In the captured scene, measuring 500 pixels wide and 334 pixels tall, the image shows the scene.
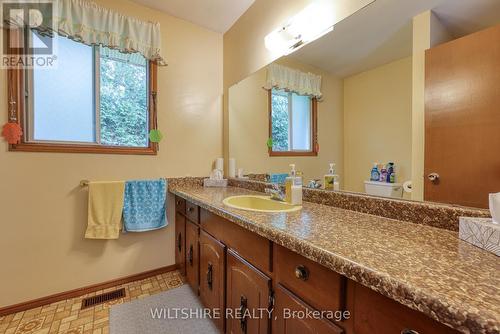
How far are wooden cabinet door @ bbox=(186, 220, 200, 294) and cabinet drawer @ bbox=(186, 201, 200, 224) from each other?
4 centimetres

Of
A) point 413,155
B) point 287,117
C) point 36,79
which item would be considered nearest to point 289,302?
point 413,155

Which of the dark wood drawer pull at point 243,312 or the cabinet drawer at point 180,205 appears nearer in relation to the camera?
the dark wood drawer pull at point 243,312

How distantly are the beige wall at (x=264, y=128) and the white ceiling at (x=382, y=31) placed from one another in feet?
0.30

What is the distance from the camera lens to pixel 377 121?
1.11m

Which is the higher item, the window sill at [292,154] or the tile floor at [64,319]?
the window sill at [292,154]

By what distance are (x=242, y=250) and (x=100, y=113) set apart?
5.26ft

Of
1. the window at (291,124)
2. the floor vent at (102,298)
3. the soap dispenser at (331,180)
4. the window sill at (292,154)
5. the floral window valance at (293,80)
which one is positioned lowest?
the floor vent at (102,298)

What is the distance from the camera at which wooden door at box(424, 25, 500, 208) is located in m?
0.73

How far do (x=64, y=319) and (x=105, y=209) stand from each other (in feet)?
2.38

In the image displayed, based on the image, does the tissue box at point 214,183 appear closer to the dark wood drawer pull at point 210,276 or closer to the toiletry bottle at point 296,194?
the dark wood drawer pull at point 210,276

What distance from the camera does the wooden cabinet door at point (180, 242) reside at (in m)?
1.89

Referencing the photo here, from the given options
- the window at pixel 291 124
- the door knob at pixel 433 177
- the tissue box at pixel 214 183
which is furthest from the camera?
the tissue box at pixel 214 183

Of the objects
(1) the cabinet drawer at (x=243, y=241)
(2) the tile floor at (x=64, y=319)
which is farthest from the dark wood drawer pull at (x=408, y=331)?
(2) the tile floor at (x=64, y=319)

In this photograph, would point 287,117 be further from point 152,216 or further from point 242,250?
point 152,216
